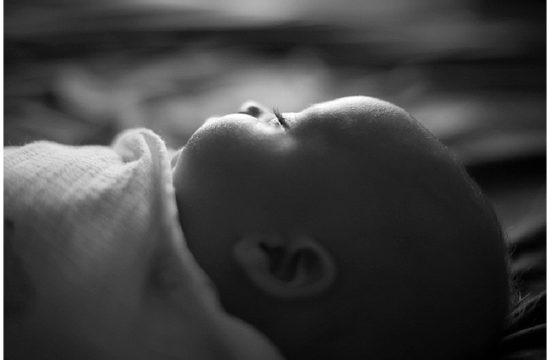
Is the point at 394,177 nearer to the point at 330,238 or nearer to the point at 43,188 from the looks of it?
the point at 330,238

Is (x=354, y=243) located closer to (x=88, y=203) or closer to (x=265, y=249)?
(x=265, y=249)

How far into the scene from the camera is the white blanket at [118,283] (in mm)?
566

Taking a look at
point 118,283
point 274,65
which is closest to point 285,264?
point 118,283

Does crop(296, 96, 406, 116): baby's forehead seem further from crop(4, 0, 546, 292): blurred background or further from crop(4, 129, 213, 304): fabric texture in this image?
crop(4, 0, 546, 292): blurred background

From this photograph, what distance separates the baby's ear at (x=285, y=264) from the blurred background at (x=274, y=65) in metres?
0.32

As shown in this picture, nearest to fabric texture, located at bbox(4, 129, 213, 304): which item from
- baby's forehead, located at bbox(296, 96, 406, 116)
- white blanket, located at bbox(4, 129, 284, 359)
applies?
white blanket, located at bbox(4, 129, 284, 359)

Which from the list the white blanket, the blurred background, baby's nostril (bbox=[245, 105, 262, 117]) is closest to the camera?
the white blanket

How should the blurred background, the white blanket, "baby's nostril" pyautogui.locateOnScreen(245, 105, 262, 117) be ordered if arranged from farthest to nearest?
the blurred background
"baby's nostril" pyautogui.locateOnScreen(245, 105, 262, 117)
the white blanket

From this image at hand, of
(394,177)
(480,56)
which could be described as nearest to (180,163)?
(394,177)

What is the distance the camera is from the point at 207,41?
93 centimetres

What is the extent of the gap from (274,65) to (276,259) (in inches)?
15.7

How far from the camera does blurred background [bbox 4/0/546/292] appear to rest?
863mm

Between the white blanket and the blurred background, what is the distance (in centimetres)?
27

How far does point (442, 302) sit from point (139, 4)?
1.99 feet
